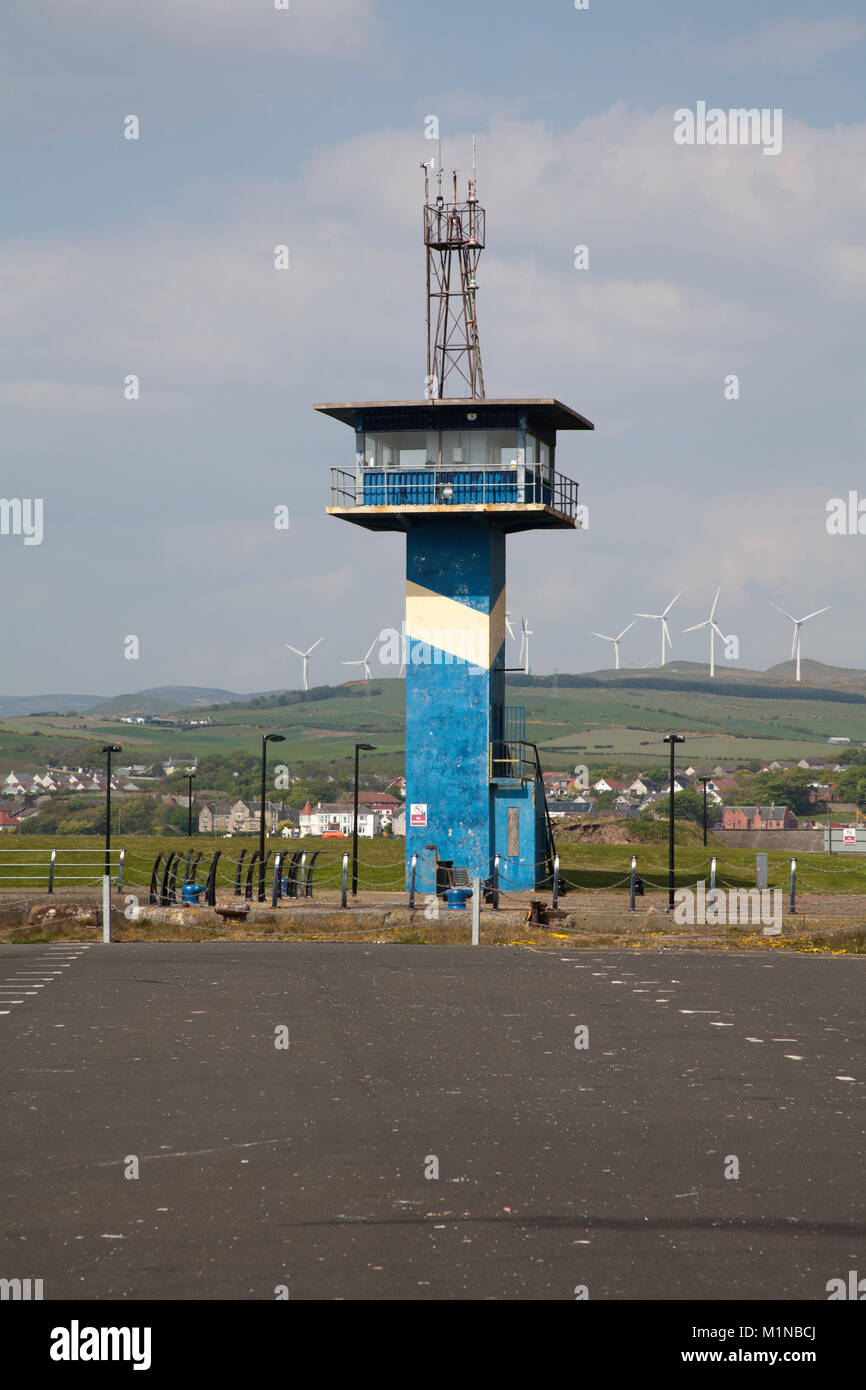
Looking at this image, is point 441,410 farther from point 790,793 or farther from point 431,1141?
point 790,793

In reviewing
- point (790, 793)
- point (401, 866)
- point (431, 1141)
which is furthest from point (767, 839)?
point (790, 793)

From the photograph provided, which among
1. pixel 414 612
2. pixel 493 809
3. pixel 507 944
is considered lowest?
pixel 507 944

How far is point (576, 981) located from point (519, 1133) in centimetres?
1258

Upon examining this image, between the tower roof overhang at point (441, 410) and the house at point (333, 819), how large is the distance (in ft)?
411

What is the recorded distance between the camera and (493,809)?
45.0 meters

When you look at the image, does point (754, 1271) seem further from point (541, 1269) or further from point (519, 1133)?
point (519, 1133)

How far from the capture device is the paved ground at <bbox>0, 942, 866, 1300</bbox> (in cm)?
984

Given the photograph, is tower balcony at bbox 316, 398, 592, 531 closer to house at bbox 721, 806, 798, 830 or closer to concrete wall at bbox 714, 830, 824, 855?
concrete wall at bbox 714, 830, 824, 855

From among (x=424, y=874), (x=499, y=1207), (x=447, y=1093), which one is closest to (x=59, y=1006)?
(x=447, y=1093)

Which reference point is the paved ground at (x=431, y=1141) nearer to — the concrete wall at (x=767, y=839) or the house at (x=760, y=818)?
the concrete wall at (x=767, y=839)

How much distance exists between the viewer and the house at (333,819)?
566ft

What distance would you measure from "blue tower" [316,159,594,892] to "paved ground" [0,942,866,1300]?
65.2 ft

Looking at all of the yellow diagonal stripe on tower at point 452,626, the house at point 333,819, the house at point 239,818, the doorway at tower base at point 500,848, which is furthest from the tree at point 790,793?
the yellow diagonal stripe on tower at point 452,626

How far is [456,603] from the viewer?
45.0 meters
